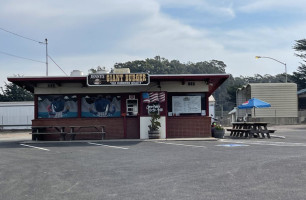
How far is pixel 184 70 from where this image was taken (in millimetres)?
118062

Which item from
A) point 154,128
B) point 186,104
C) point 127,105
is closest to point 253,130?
point 186,104

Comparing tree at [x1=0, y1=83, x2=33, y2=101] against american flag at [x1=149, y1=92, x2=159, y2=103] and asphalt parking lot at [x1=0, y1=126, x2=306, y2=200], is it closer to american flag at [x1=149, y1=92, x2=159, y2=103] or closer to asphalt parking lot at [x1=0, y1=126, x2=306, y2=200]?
american flag at [x1=149, y1=92, x2=159, y2=103]

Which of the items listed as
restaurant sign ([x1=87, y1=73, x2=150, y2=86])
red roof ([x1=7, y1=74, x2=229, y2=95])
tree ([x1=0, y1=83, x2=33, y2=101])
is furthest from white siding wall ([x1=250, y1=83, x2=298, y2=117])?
tree ([x1=0, y1=83, x2=33, y2=101])

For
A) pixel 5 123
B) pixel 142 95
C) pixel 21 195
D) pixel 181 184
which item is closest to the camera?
pixel 21 195

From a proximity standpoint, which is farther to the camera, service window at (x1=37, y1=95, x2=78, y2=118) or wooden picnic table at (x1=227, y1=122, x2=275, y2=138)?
service window at (x1=37, y1=95, x2=78, y2=118)

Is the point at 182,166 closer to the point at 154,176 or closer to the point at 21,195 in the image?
the point at 154,176

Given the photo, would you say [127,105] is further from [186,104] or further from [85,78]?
[186,104]

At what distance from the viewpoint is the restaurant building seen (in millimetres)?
21047

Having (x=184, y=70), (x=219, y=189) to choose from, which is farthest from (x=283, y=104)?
(x=184, y=70)

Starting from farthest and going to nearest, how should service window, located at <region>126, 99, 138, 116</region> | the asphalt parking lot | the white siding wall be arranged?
the white siding wall → service window, located at <region>126, 99, 138, 116</region> → the asphalt parking lot

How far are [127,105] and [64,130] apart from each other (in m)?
3.60

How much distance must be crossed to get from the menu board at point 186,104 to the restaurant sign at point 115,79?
2.46m

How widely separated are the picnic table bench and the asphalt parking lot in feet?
24.3

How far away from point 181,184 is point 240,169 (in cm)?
220
